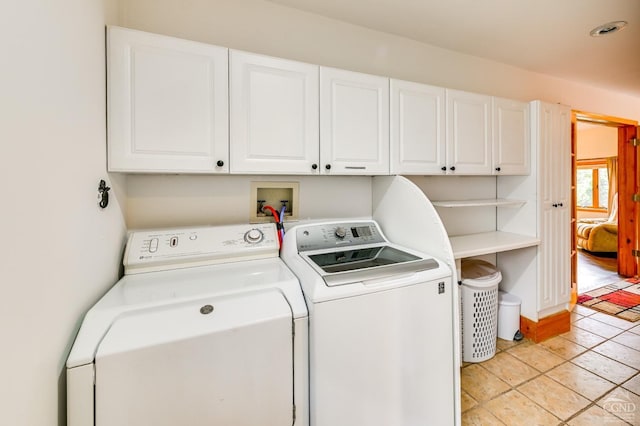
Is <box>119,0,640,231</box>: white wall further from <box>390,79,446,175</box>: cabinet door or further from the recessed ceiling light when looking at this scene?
the recessed ceiling light

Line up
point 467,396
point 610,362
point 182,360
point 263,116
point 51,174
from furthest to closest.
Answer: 1. point 610,362
2. point 467,396
3. point 263,116
4. point 182,360
5. point 51,174

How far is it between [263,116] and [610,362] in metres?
3.00

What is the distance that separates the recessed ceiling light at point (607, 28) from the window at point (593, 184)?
538 centimetres

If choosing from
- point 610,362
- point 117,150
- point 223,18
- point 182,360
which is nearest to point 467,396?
point 610,362

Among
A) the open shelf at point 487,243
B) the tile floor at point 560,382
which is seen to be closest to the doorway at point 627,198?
the tile floor at point 560,382

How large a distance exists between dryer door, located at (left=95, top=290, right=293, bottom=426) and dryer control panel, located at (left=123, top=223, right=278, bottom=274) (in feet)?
1.40

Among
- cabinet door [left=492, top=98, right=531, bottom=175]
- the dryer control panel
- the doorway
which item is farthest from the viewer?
the doorway

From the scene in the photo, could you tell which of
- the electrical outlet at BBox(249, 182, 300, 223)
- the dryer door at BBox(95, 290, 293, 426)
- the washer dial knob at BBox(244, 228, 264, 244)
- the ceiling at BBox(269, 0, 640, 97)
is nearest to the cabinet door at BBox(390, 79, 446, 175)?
the ceiling at BBox(269, 0, 640, 97)

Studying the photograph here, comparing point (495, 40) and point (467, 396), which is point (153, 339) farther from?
point (495, 40)

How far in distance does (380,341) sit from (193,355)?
2.41ft

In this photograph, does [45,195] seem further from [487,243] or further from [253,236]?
[487,243]

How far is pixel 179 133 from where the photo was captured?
131cm

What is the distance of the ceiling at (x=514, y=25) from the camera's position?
1.78 metres

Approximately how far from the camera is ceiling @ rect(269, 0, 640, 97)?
178cm
